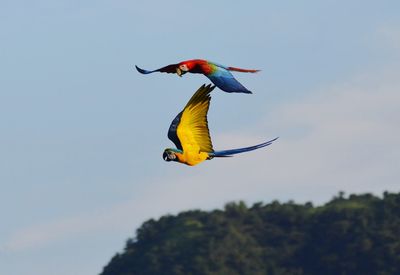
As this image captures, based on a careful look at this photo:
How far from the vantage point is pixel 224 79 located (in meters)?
30.8

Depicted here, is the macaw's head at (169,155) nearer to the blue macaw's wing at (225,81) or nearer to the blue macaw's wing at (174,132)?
the blue macaw's wing at (174,132)

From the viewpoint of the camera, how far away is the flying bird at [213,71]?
99.3 ft

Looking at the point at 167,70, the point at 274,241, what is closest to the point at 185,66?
the point at 167,70

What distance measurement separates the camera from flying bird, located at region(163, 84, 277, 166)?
30.6 metres

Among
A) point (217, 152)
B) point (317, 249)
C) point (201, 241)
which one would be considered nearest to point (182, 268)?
point (201, 241)

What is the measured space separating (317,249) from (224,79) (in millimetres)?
85977

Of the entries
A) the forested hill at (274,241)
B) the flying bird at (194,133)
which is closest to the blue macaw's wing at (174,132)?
the flying bird at (194,133)

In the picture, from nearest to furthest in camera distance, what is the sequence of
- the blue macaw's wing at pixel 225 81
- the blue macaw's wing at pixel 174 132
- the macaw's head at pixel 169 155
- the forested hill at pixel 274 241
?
the blue macaw's wing at pixel 225 81 → the macaw's head at pixel 169 155 → the blue macaw's wing at pixel 174 132 → the forested hill at pixel 274 241

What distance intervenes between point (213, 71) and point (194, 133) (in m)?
1.39

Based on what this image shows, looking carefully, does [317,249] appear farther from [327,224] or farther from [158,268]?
[158,268]

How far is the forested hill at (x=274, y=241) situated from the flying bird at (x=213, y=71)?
80.3m

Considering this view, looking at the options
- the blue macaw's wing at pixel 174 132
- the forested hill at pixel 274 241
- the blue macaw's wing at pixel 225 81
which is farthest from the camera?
the forested hill at pixel 274 241

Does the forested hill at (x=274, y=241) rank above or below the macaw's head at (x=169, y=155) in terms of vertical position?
above


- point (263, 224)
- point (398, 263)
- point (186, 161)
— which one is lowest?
point (186, 161)
